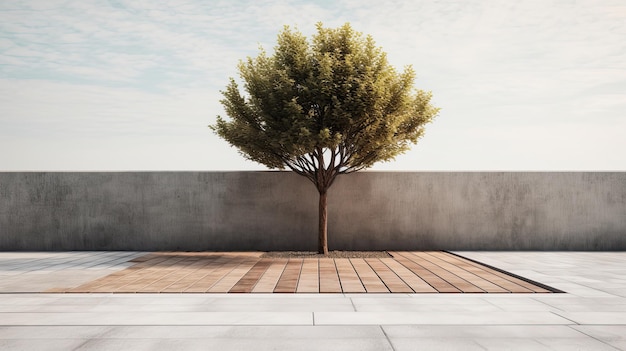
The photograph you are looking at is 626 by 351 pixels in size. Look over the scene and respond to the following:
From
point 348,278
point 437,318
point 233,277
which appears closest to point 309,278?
point 348,278

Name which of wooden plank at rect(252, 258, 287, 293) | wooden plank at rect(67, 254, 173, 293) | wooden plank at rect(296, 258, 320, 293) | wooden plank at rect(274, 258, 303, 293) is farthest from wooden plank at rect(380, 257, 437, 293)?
wooden plank at rect(67, 254, 173, 293)

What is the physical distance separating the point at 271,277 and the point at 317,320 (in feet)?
9.96

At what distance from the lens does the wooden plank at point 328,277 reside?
7091 millimetres

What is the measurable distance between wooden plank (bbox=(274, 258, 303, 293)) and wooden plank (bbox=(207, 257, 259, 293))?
2.14ft

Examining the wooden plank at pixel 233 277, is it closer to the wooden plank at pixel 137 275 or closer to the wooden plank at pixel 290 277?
the wooden plank at pixel 290 277

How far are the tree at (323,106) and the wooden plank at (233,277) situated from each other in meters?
1.93

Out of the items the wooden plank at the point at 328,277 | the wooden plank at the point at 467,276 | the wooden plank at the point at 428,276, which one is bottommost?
the wooden plank at the point at 467,276

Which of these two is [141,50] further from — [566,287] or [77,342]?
[566,287]

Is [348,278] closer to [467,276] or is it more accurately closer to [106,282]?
[467,276]

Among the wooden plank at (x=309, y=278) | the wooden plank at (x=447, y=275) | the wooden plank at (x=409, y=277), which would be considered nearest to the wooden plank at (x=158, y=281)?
the wooden plank at (x=309, y=278)

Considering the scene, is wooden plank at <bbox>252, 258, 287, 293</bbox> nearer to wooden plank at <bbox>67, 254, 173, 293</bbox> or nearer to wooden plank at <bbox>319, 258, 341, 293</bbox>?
wooden plank at <bbox>319, 258, 341, 293</bbox>

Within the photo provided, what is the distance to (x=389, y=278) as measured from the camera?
26.6 ft

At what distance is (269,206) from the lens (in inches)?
497

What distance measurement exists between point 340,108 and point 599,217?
24.1 ft
